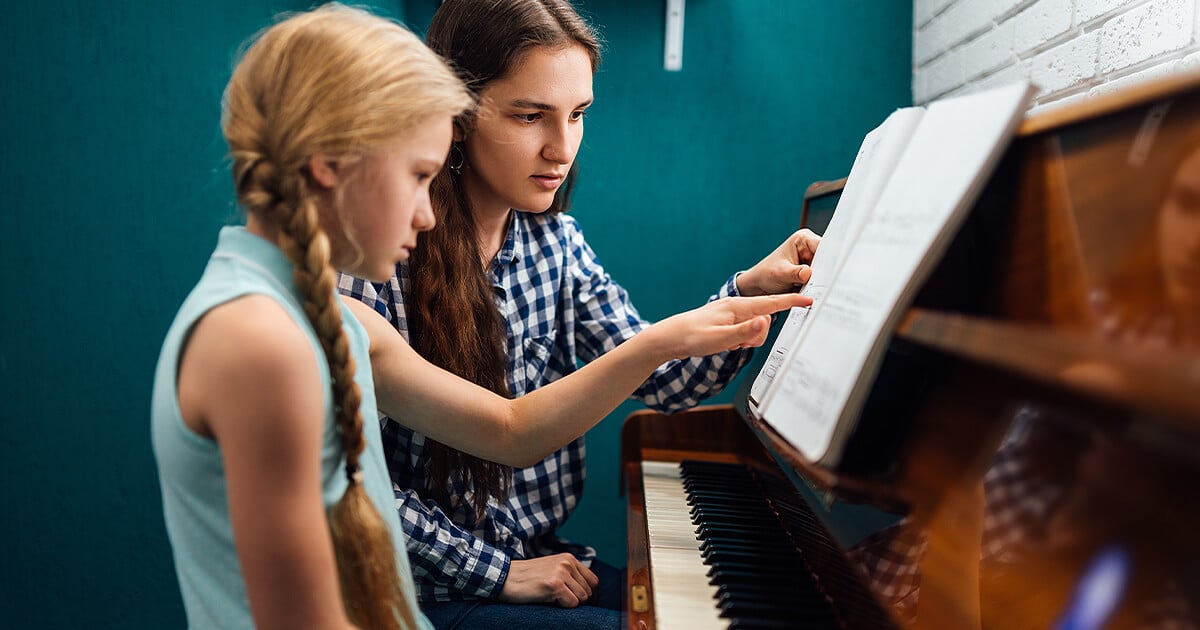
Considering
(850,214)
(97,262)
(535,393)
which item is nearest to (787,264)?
(850,214)

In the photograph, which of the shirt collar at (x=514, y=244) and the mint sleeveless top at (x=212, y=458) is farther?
the shirt collar at (x=514, y=244)

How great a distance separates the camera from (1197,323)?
0.53 m

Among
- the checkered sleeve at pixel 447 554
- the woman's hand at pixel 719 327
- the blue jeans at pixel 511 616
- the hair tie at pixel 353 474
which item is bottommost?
the blue jeans at pixel 511 616

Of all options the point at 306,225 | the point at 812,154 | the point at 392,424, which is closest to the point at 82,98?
the point at 392,424

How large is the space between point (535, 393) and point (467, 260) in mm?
256

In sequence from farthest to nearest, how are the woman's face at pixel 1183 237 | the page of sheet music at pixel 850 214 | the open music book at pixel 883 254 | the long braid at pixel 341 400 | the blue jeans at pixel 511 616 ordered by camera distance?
the blue jeans at pixel 511 616 < the page of sheet music at pixel 850 214 < the long braid at pixel 341 400 < the open music book at pixel 883 254 < the woman's face at pixel 1183 237

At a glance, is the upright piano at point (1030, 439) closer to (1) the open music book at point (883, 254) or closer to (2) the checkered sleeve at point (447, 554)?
(1) the open music book at point (883, 254)

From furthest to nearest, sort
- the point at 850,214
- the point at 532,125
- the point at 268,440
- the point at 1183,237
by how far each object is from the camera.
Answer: the point at 532,125, the point at 850,214, the point at 268,440, the point at 1183,237

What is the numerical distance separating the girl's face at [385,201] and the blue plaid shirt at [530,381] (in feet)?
1.39

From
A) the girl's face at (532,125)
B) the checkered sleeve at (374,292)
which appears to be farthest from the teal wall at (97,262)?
the girl's face at (532,125)

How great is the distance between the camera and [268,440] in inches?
26.9

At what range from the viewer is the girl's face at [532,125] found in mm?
1277

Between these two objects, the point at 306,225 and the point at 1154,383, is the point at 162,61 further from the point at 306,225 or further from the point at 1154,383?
the point at 1154,383

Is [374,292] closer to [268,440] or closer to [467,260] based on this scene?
[467,260]
